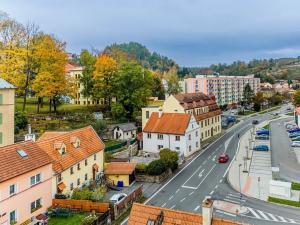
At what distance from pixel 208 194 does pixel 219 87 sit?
107 m

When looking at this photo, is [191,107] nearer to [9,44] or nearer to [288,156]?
[288,156]

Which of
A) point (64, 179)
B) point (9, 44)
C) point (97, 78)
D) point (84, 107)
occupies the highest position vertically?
point (9, 44)

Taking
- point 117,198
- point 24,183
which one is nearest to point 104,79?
point 117,198

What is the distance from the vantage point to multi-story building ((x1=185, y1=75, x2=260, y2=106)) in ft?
447

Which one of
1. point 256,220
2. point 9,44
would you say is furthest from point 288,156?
point 9,44

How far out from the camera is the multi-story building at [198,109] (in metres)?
67.9

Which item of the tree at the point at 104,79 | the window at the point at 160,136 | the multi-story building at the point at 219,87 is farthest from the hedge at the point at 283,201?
the multi-story building at the point at 219,87

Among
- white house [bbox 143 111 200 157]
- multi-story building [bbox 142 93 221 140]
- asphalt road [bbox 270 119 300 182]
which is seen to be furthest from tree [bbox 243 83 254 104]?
white house [bbox 143 111 200 157]

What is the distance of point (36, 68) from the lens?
227 feet

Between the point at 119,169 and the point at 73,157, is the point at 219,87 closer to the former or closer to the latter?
the point at 119,169

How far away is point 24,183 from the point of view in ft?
103

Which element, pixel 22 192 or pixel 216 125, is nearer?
pixel 22 192

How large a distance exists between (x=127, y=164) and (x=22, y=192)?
719 inches

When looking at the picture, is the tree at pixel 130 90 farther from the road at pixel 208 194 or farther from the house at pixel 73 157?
the house at pixel 73 157
